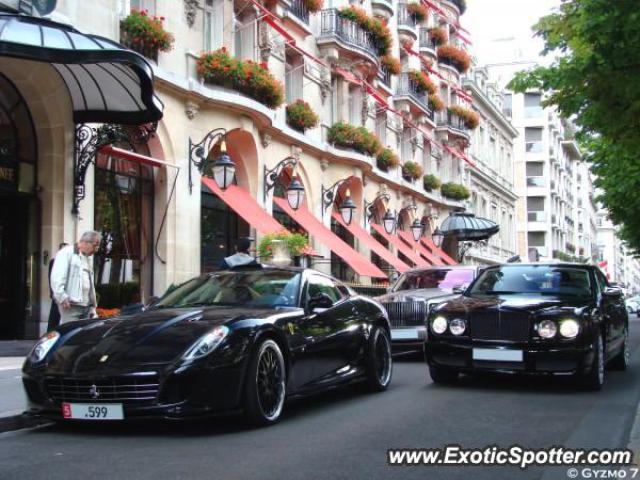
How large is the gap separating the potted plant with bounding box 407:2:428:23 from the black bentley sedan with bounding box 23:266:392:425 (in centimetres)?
2914

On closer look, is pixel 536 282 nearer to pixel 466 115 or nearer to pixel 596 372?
pixel 596 372

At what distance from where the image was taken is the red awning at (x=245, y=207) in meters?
17.5

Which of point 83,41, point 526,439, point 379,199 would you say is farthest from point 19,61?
point 379,199

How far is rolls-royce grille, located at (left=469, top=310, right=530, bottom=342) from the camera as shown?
27.3 ft

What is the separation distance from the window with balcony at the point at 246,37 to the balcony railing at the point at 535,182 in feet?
190

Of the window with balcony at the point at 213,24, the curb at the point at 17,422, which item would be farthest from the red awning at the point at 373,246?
the curb at the point at 17,422

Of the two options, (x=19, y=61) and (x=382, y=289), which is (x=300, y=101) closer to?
(x=382, y=289)

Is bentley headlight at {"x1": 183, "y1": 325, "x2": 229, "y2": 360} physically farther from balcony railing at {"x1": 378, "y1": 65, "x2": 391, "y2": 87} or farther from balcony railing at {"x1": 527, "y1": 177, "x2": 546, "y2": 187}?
balcony railing at {"x1": 527, "y1": 177, "x2": 546, "y2": 187}

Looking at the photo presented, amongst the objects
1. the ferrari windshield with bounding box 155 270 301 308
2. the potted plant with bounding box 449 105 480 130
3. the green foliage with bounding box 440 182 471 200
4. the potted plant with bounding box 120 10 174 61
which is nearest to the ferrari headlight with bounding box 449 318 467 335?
the ferrari windshield with bounding box 155 270 301 308

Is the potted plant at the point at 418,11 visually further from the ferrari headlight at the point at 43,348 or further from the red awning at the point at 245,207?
the ferrari headlight at the point at 43,348

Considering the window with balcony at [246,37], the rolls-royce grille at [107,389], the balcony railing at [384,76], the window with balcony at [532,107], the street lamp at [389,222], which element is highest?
the window with balcony at [532,107]

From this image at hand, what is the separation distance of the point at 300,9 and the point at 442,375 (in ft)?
54.8

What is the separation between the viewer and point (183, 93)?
1711 centimetres

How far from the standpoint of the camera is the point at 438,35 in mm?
38656
